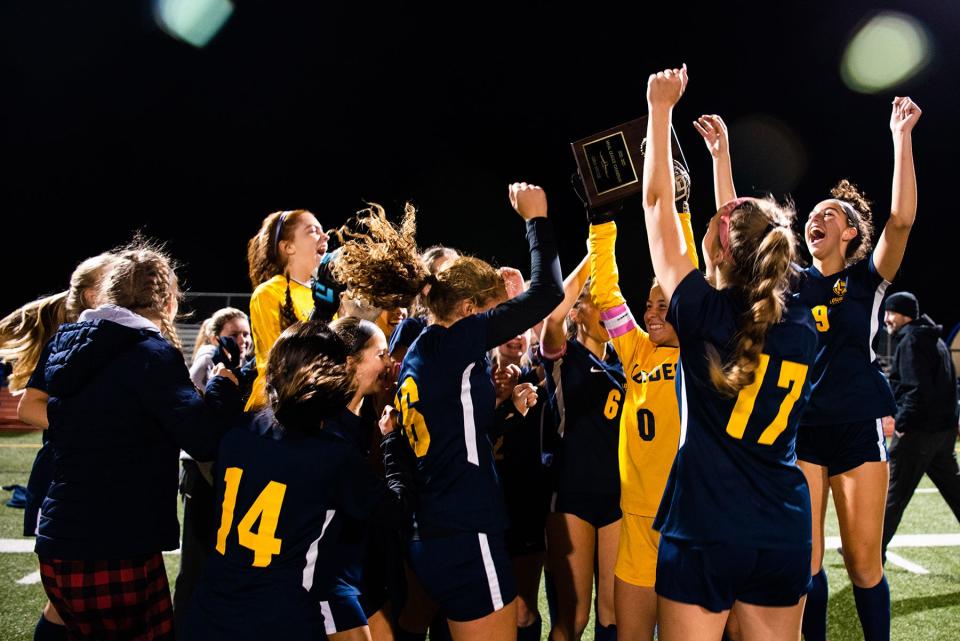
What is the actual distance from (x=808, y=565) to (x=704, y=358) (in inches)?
28.0

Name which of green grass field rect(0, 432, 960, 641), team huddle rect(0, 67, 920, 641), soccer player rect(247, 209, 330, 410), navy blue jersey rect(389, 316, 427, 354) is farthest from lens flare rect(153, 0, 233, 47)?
navy blue jersey rect(389, 316, 427, 354)

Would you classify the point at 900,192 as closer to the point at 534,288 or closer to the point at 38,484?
the point at 534,288

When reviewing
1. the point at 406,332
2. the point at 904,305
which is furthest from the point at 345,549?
the point at 904,305

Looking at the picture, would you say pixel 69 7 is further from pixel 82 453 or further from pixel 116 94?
pixel 82 453

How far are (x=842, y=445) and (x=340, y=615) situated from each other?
2.47 meters

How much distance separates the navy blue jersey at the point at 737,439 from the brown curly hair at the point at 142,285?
1.91 metres

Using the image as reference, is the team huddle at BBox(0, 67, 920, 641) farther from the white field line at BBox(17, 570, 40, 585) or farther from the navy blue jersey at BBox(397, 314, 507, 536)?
the white field line at BBox(17, 570, 40, 585)

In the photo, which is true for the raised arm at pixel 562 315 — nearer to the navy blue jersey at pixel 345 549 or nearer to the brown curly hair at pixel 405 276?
the brown curly hair at pixel 405 276

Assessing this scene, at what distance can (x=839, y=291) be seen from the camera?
3461 mm

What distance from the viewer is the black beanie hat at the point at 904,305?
659 cm

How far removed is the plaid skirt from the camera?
95.5 inches

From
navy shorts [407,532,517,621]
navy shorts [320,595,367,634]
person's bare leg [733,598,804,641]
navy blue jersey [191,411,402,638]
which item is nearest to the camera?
navy blue jersey [191,411,402,638]

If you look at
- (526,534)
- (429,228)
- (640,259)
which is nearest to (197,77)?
(429,228)

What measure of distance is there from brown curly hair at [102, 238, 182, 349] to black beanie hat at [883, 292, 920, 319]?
6.47 meters
